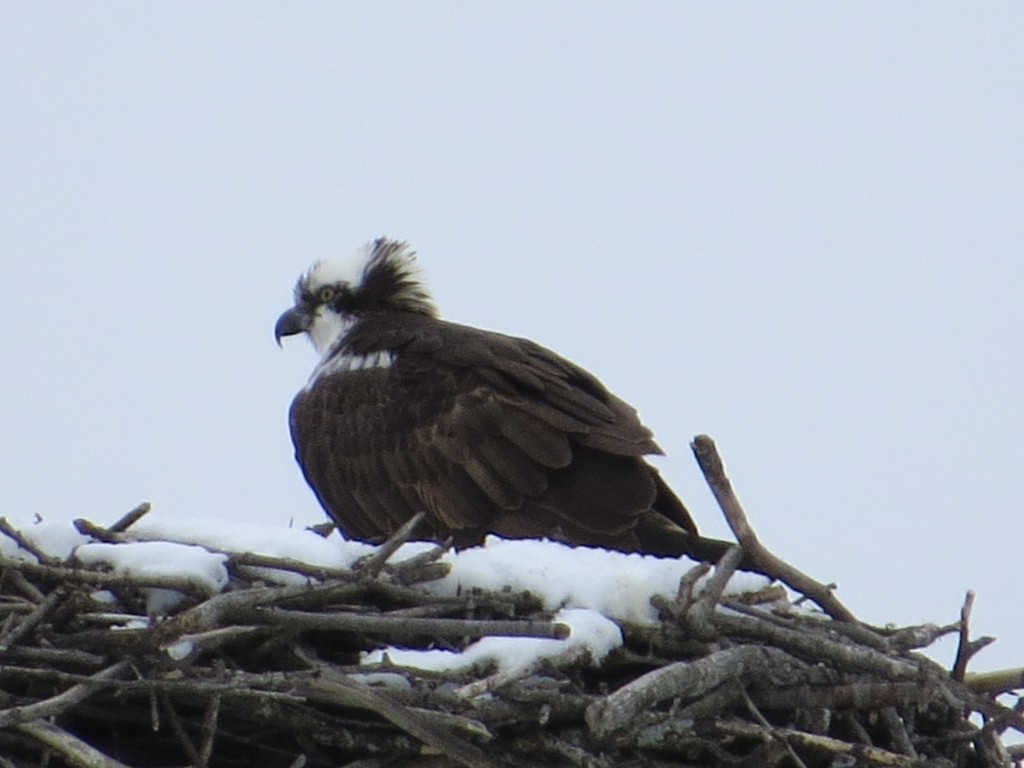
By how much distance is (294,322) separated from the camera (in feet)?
31.4

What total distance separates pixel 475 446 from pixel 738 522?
95.5 inches

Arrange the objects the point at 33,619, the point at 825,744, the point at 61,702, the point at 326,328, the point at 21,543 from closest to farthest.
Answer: the point at 61,702
the point at 33,619
the point at 21,543
the point at 825,744
the point at 326,328

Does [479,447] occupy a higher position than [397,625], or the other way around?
[479,447]

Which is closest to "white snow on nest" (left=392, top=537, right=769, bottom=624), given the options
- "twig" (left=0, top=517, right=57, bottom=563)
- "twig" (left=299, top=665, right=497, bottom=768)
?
"twig" (left=299, top=665, right=497, bottom=768)

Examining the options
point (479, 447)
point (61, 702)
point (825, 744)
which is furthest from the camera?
point (479, 447)

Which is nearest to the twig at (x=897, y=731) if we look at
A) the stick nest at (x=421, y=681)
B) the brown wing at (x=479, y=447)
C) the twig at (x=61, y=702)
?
the stick nest at (x=421, y=681)

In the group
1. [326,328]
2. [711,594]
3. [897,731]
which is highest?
[326,328]

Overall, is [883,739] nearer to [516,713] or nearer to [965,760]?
[965,760]

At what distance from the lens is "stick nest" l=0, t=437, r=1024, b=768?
14.9 ft

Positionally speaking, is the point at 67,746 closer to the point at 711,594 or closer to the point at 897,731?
the point at 711,594

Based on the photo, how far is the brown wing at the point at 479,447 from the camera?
7223 mm

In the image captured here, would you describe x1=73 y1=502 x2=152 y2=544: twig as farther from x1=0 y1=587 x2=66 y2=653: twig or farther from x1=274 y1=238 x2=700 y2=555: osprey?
x1=274 y1=238 x2=700 y2=555: osprey

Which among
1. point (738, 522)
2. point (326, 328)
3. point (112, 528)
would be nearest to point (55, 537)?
point (112, 528)

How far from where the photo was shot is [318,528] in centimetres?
627
